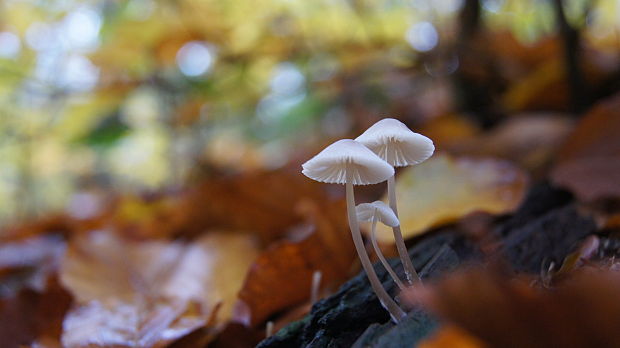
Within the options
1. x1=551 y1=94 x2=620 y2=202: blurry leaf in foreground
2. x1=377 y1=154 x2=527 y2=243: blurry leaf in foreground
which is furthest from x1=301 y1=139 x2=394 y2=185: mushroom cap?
x1=551 y1=94 x2=620 y2=202: blurry leaf in foreground

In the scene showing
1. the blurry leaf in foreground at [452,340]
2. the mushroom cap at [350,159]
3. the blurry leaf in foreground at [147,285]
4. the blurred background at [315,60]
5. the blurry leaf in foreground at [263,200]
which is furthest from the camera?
the blurred background at [315,60]

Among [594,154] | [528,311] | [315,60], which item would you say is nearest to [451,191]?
[594,154]

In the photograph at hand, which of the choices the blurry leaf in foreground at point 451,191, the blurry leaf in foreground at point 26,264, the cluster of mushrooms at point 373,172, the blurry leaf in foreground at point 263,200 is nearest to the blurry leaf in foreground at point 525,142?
the blurry leaf in foreground at point 451,191

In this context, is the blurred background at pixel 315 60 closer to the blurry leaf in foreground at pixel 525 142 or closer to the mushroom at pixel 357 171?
the blurry leaf in foreground at pixel 525 142

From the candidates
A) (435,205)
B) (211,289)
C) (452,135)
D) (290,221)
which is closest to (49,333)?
(211,289)

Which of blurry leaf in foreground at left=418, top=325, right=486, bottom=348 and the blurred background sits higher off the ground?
the blurred background

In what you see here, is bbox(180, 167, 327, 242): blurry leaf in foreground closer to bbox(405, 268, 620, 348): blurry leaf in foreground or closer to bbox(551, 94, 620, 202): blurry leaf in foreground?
bbox(551, 94, 620, 202): blurry leaf in foreground

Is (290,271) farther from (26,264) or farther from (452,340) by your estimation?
(26,264)
